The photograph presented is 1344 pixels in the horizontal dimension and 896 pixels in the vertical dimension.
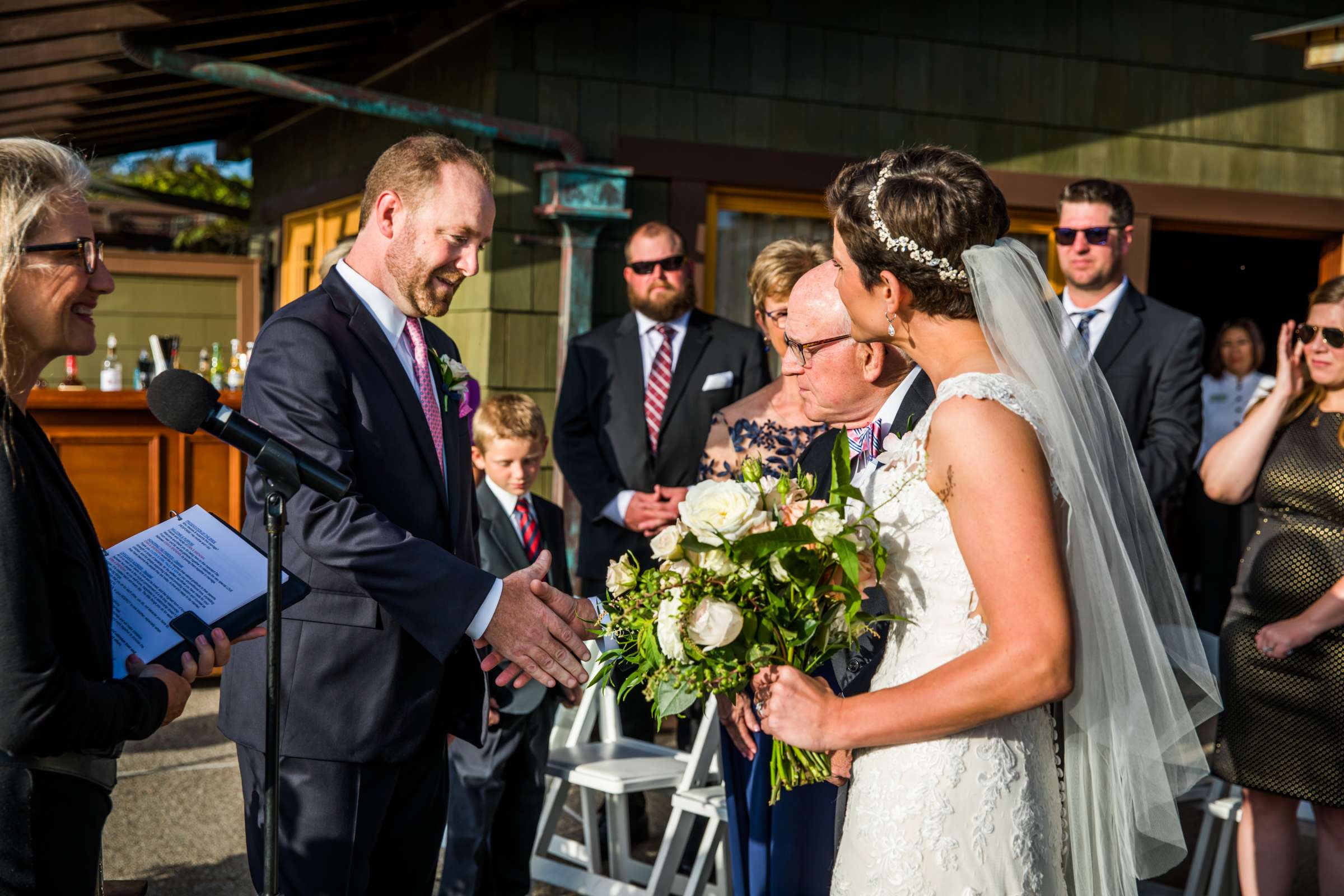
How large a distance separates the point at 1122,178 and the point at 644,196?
120 inches

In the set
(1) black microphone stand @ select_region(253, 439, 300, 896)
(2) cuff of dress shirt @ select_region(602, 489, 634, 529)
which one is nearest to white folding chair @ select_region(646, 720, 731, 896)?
(2) cuff of dress shirt @ select_region(602, 489, 634, 529)

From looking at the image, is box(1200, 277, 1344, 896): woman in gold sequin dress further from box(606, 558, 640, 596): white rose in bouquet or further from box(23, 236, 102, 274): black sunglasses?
box(23, 236, 102, 274): black sunglasses

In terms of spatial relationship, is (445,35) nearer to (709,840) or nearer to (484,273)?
(484,273)

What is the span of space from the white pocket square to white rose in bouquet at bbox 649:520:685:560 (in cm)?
295

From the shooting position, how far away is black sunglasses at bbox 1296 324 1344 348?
3828 millimetres

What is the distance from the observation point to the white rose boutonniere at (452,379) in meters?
2.85

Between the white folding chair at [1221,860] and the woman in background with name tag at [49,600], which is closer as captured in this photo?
the woman in background with name tag at [49,600]

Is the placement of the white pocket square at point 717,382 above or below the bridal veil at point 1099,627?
above

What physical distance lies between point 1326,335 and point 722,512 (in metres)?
2.65

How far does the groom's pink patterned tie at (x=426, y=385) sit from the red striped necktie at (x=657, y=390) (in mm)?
2353

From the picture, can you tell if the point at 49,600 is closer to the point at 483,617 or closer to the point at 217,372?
the point at 483,617

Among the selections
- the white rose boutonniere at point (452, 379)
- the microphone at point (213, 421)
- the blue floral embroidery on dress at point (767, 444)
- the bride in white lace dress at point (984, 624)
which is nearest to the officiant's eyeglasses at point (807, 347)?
the blue floral embroidery on dress at point (767, 444)

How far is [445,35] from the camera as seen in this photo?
21.3 feet

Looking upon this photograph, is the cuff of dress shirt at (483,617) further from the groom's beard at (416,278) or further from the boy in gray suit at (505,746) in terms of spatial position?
the boy in gray suit at (505,746)
